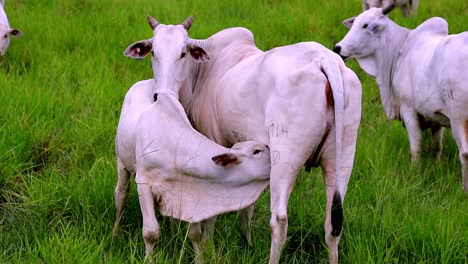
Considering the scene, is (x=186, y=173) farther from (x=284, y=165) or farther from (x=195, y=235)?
(x=284, y=165)

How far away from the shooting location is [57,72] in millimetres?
5125

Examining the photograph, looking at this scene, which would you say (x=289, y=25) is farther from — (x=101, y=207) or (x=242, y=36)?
(x=101, y=207)

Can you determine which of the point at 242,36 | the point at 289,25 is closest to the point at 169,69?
the point at 242,36

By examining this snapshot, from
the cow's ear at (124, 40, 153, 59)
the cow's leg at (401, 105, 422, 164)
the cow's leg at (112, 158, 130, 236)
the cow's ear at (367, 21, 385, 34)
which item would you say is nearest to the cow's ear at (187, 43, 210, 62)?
the cow's ear at (124, 40, 153, 59)

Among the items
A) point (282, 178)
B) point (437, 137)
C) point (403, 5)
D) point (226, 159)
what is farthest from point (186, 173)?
point (403, 5)

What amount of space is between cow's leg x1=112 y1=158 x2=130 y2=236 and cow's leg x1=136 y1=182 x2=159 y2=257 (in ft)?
1.16

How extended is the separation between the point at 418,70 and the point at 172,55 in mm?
1800

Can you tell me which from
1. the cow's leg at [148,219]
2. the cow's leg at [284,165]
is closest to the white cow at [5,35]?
the cow's leg at [148,219]

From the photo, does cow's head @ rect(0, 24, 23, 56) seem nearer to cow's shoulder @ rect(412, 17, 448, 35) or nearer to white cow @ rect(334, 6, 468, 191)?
white cow @ rect(334, 6, 468, 191)

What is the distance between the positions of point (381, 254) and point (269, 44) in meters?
3.36

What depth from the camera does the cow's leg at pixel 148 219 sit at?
114 inches

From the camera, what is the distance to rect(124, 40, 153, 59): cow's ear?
345cm

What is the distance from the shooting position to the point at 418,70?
4.46 meters

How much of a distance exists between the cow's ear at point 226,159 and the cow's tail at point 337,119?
0.38 metres
